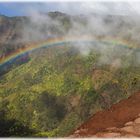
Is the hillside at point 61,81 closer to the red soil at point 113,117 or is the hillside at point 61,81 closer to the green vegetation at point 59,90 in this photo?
the green vegetation at point 59,90

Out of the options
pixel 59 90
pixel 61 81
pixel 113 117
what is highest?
pixel 61 81

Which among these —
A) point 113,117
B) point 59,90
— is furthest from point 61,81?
point 113,117

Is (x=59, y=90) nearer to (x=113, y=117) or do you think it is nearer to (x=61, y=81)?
(x=61, y=81)

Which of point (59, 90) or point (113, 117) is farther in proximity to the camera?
point (59, 90)

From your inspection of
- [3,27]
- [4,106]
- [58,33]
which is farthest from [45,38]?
[4,106]

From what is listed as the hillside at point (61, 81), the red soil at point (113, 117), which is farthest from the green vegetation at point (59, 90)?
the red soil at point (113, 117)

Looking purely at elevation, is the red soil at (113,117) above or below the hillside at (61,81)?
below

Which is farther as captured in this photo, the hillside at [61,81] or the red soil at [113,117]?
the hillside at [61,81]

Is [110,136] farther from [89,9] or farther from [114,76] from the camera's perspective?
[89,9]
